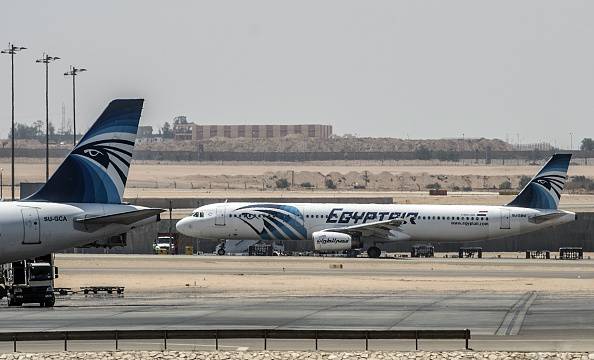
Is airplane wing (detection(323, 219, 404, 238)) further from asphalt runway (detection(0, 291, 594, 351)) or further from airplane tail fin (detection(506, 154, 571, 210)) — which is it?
asphalt runway (detection(0, 291, 594, 351))

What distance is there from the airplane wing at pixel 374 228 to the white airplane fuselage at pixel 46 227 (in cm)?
4512

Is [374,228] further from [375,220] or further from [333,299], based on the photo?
[333,299]

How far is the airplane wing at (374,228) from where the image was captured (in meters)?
103

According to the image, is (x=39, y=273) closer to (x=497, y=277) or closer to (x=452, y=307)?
(x=452, y=307)

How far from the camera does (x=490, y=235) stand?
10612 centimetres

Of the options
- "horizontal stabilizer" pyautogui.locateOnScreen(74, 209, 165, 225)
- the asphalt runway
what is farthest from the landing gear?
"horizontal stabilizer" pyautogui.locateOnScreen(74, 209, 165, 225)

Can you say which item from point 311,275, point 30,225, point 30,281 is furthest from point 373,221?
point 30,225

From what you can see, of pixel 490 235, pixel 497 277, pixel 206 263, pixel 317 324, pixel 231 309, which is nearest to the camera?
pixel 317 324

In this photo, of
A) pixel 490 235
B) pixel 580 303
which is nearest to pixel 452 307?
pixel 580 303

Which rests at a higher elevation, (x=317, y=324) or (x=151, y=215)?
(x=151, y=215)

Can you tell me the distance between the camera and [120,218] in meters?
58.7

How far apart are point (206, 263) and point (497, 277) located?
21703 mm

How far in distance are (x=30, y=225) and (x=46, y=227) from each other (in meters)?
0.72

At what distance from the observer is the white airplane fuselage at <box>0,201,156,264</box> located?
58.1m
